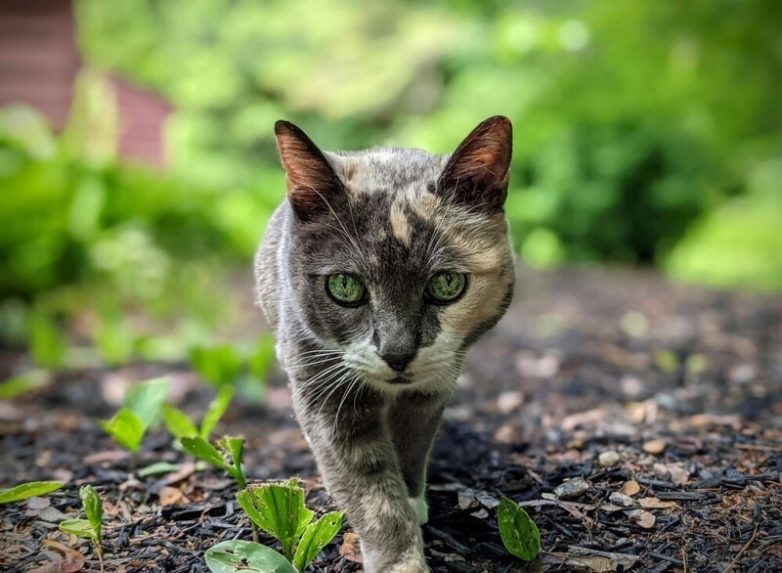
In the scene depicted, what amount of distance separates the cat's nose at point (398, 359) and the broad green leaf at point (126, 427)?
1052 mm

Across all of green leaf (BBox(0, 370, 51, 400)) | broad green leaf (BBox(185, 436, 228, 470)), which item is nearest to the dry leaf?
broad green leaf (BBox(185, 436, 228, 470))

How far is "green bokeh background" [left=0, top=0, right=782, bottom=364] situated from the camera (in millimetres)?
5438

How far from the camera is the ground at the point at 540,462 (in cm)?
192

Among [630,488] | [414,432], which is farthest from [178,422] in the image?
[630,488]

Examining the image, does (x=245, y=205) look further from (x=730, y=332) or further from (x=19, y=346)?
(x=730, y=332)

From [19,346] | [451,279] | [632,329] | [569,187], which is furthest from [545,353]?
[569,187]

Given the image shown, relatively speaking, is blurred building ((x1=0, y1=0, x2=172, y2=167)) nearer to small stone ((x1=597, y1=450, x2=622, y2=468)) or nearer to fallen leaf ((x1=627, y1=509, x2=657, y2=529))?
small stone ((x1=597, y1=450, x2=622, y2=468))

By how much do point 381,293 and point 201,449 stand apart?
72 cm

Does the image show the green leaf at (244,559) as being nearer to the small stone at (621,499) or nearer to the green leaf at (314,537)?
the green leaf at (314,537)

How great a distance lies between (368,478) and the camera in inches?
75.9

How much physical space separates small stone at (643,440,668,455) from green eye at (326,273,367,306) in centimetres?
120

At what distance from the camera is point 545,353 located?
439cm

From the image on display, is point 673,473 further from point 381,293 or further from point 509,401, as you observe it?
point 509,401

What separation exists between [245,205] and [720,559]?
7.79 m
